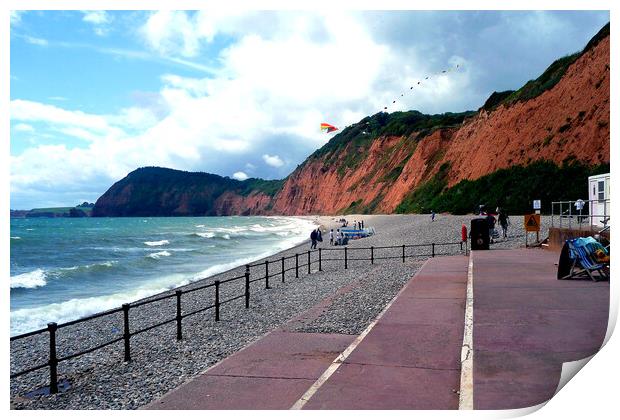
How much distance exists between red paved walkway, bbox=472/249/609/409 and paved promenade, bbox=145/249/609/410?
11 mm

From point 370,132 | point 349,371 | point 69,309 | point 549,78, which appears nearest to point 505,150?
point 549,78

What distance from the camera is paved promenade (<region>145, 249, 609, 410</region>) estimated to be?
4.47 meters

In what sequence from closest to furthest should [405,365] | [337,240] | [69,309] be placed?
[405,365] → [69,309] → [337,240]

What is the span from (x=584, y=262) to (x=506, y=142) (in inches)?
1625

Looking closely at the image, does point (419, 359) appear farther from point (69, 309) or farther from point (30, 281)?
point (30, 281)

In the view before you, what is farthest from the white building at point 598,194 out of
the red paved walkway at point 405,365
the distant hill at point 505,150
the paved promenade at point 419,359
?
the distant hill at point 505,150

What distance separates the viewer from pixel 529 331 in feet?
19.8

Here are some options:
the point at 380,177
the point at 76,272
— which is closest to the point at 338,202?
the point at 380,177

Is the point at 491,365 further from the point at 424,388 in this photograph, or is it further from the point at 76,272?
the point at 76,272

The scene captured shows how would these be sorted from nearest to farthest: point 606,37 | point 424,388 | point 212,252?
point 424,388, point 212,252, point 606,37

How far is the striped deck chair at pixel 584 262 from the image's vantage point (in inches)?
367

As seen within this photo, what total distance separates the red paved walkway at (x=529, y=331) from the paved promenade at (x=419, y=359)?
11mm

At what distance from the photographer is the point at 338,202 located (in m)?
107

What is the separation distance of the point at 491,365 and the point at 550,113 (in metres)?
42.1
